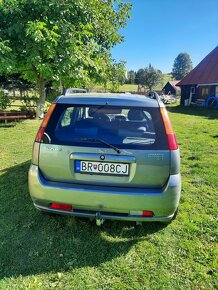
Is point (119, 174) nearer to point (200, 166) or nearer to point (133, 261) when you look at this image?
point (133, 261)

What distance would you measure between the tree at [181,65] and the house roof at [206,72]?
60588mm

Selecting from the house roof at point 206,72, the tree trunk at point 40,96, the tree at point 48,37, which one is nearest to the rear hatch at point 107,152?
the tree at point 48,37

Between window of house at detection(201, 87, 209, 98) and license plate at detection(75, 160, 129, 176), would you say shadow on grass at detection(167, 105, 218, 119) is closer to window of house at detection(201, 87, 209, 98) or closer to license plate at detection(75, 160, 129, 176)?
window of house at detection(201, 87, 209, 98)

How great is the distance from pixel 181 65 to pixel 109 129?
91.8m

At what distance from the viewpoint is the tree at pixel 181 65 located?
84625mm

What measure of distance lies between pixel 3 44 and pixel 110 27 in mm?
7274

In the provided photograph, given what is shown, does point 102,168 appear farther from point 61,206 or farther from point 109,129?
point 61,206

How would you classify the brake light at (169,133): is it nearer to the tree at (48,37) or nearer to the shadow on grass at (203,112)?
the tree at (48,37)

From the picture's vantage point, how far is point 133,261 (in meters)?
2.40

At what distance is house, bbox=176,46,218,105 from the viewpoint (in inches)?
925

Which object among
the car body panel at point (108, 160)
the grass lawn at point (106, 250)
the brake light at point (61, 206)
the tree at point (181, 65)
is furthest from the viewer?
the tree at point (181, 65)

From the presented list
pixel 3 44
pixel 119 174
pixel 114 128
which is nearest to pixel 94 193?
pixel 119 174

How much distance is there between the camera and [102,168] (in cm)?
237

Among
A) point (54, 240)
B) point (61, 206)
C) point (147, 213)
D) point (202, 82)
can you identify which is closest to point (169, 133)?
point (147, 213)
